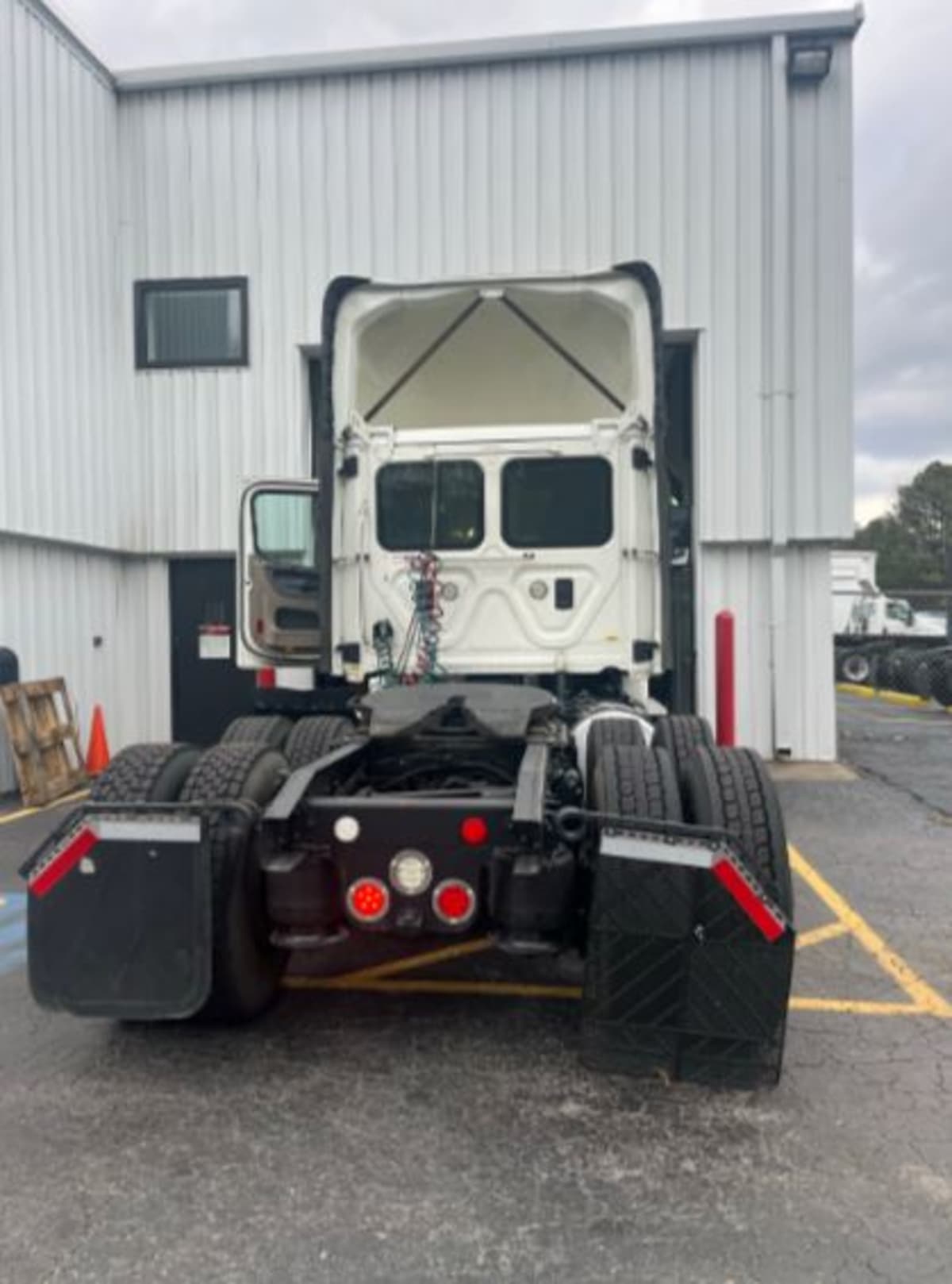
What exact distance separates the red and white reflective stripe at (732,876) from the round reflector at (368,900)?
3.25 ft

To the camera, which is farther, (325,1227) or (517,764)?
(517,764)

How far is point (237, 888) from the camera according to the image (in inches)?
140

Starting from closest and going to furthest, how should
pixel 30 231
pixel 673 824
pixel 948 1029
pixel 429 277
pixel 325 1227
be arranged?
pixel 325 1227, pixel 673 824, pixel 948 1029, pixel 30 231, pixel 429 277

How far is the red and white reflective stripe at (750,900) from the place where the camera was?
3.12 m

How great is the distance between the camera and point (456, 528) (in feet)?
19.1

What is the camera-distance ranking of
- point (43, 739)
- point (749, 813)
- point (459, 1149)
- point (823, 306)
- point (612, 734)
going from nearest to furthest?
point (459, 1149) → point (749, 813) → point (612, 734) → point (43, 739) → point (823, 306)

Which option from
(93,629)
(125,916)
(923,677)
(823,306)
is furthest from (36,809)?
(923,677)

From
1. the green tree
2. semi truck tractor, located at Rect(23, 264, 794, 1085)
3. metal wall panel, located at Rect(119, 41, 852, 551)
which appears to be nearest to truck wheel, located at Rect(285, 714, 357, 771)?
semi truck tractor, located at Rect(23, 264, 794, 1085)

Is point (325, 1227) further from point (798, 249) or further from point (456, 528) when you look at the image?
point (798, 249)

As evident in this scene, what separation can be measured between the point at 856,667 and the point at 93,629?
1761cm

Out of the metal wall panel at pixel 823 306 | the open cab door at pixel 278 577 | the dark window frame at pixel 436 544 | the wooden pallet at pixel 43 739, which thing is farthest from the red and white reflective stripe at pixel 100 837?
the metal wall panel at pixel 823 306

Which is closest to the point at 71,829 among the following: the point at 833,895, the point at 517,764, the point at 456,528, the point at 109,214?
the point at 517,764

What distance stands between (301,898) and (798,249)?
32.5ft

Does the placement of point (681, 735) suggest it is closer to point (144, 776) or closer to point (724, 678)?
point (144, 776)
